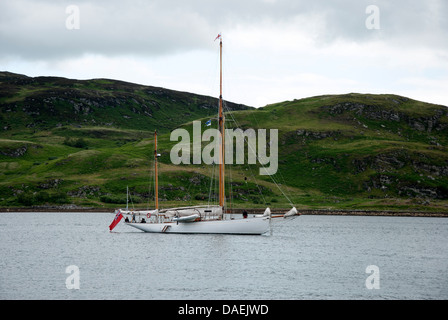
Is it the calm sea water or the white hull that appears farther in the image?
the white hull

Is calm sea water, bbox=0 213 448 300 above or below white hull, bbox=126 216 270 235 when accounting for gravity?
below

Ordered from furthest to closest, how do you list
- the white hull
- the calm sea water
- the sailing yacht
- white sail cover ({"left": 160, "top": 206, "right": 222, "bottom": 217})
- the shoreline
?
the shoreline
white sail cover ({"left": 160, "top": 206, "right": 222, "bottom": 217})
the sailing yacht
the white hull
the calm sea water

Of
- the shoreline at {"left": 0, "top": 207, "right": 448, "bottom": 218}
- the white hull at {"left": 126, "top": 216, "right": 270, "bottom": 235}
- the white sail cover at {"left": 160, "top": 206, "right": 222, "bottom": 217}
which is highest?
the white sail cover at {"left": 160, "top": 206, "right": 222, "bottom": 217}

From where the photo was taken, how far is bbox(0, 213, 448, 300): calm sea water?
47781 mm

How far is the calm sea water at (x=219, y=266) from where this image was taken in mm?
47781

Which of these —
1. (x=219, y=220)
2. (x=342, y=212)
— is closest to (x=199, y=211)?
(x=219, y=220)

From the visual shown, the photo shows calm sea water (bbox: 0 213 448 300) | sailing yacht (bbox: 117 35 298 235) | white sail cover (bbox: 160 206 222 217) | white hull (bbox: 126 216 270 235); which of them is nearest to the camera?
calm sea water (bbox: 0 213 448 300)

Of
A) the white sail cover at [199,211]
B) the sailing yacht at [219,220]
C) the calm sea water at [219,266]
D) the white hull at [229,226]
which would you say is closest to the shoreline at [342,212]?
the calm sea water at [219,266]

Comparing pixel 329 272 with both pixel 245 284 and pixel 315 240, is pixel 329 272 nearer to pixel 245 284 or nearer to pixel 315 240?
pixel 245 284

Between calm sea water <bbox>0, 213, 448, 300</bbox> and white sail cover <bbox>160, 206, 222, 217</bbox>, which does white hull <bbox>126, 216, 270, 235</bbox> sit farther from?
white sail cover <bbox>160, 206, 222, 217</bbox>

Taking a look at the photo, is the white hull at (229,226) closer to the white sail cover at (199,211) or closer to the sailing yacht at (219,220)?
the sailing yacht at (219,220)

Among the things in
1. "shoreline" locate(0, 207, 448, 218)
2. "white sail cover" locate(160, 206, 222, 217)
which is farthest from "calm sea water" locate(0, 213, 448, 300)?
"shoreline" locate(0, 207, 448, 218)

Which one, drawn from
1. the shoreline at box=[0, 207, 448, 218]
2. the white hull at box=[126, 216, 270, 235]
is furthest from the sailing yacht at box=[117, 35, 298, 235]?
the shoreline at box=[0, 207, 448, 218]

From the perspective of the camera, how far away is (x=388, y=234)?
11000 cm
